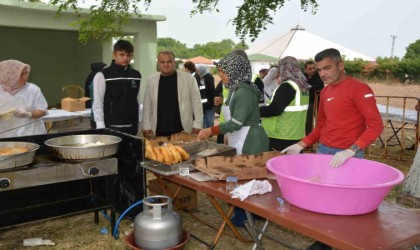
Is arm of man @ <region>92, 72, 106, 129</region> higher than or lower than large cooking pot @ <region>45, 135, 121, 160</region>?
higher

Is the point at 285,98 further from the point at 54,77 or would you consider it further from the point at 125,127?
the point at 54,77

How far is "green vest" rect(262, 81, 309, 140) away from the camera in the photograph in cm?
368

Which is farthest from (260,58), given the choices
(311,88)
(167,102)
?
(167,102)

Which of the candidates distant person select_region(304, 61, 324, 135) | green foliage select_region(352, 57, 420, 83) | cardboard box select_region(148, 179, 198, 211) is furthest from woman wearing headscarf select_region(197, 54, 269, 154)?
green foliage select_region(352, 57, 420, 83)

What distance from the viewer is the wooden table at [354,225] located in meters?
1.62

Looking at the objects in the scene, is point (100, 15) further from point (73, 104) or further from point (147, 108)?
point (73, 104)

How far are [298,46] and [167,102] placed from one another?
26.8 feet

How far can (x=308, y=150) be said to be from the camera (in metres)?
6.91

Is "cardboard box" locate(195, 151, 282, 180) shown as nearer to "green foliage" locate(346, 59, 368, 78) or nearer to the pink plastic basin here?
the pink plastic basin

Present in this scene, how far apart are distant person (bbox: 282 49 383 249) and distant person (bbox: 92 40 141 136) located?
184 centimetres

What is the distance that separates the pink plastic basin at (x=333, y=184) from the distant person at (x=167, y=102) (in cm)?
192

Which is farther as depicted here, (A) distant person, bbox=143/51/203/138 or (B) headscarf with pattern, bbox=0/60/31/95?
(A) distant person, bbox=143/51/203/138

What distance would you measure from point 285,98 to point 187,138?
37.9 inches

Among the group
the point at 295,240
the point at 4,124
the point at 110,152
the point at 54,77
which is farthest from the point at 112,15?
the point at 54,77
